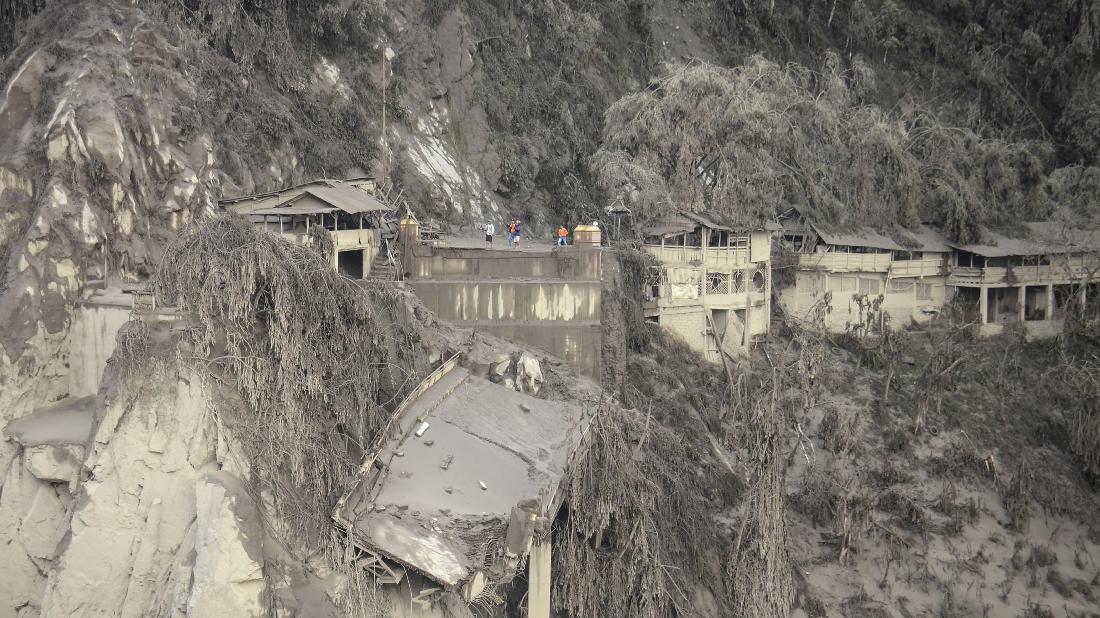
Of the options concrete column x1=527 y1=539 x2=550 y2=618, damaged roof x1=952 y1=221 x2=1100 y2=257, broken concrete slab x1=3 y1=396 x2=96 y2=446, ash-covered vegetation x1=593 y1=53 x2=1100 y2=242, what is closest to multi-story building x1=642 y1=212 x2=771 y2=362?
ash-covered vegetation x1=593 y1=53 x2=1100 y2=242

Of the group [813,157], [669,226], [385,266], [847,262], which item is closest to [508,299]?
[385,266]

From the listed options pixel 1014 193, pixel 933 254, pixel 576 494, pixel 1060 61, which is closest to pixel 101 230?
pixel 576 494

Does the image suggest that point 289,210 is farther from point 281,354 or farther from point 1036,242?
point 1036,242

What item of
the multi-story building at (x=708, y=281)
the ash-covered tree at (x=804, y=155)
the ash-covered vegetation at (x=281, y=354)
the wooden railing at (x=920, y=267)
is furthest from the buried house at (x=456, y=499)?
the wooden railing at (x=920, y=267)

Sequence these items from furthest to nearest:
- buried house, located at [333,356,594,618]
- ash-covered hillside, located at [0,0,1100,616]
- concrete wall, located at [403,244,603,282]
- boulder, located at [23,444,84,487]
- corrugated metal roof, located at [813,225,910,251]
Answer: corrugated metal roof, located at [813,225,910,251], concrete wall, located at [403,244,603,282], boulder, located at [23,444,84,487], buried house, located at [333,356,594,618], ash-covered hillside, located at [0,0,1100,616]

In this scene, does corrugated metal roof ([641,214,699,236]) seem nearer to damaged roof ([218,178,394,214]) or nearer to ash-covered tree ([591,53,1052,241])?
ash-covered tree ([591,53,1052,241])

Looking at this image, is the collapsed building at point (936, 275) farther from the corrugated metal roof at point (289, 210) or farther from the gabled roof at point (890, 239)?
the corrugated metal roof at point (289, 210)

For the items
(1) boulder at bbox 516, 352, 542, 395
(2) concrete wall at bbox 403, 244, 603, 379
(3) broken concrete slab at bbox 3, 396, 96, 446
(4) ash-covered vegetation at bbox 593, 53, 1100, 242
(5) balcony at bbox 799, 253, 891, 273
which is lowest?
(3) broken concrete slab at bbox 3, 396, 96, 446

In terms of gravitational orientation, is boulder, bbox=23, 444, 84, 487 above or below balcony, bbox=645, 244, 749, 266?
below
